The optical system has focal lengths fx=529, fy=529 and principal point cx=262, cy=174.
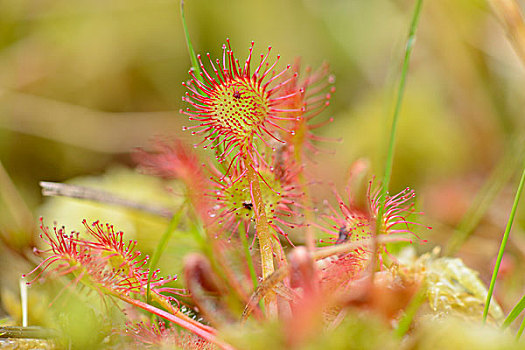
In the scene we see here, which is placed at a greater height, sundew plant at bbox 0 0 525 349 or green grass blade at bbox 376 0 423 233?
green grass blade at bbox 376 0 423 233

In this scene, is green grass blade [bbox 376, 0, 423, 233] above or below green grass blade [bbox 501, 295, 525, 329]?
above

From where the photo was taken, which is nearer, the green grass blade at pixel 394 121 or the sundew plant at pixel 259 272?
the sundew plant at pixel 259 272

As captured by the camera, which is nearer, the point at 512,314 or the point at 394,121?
the point at 512,314

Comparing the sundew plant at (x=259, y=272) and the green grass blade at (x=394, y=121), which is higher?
the green grass blade at (x=394, y=121)

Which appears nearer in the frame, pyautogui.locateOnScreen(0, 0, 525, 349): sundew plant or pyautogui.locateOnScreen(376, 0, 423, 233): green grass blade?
pyautogui.locateOnScreen(0, 0, 525, 349): sundew plant

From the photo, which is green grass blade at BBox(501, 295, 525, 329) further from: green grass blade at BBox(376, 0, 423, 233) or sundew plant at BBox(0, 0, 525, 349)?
green grass blade at BBox(376, 0, 423, 233)

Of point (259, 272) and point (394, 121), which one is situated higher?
point (394, 121)

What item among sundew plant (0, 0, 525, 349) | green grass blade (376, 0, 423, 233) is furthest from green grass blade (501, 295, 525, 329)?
green grass blade (376, 0, 423, 233)

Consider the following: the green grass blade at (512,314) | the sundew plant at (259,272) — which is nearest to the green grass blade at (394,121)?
the sundew plant at (259,272)

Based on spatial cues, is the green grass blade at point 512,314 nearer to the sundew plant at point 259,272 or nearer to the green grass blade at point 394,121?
the sundew plant at point 259,272

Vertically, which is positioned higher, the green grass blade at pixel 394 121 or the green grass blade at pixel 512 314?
the green grass blade at pixel 394 121

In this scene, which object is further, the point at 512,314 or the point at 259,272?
the point at 259,272
